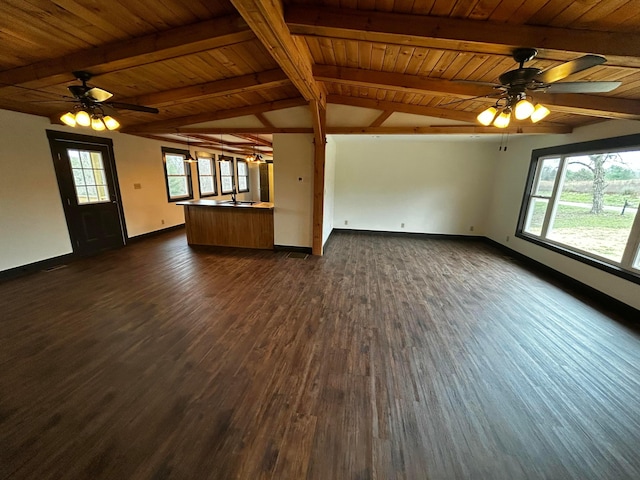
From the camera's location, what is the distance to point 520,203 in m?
5.39

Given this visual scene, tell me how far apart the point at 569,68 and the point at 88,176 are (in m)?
6.94

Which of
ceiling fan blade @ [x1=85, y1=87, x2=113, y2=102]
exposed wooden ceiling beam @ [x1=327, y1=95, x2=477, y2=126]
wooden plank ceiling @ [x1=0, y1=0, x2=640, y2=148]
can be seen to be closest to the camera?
wooden plank ceiling @ [x1=0, y1=0, x2=640, y2=148]

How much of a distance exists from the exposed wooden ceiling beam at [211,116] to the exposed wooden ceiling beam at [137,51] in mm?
2083

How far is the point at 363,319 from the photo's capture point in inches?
117

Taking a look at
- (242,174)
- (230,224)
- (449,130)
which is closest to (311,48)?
(449,130)

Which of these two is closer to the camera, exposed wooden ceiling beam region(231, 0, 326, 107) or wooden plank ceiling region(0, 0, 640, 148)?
exposed wooden ceiling beam region(231, 0, 326, 107)

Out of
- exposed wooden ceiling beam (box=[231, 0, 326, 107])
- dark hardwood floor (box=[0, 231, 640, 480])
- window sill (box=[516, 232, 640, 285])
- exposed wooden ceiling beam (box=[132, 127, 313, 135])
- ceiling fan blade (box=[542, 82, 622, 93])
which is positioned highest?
exposed wooden ceiling beam (box=[231, 0, 326, 107])

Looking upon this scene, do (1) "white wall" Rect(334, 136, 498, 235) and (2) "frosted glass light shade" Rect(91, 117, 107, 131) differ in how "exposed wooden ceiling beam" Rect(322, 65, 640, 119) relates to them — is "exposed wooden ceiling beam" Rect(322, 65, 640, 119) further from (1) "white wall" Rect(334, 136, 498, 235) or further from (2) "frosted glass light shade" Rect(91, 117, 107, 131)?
(1) "white wall" Rect(334, 136, 498, 235)

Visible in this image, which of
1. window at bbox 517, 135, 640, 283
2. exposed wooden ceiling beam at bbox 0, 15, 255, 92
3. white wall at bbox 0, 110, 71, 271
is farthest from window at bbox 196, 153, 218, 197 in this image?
window at bbox 517, 135, 640, 283

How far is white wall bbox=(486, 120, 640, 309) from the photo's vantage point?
340 centimetres

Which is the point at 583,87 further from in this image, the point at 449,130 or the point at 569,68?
the point at 449,130

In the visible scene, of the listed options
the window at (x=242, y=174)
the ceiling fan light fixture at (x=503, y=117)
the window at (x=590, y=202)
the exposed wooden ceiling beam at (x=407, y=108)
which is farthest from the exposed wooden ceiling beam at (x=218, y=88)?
the window at (x=242, y=174)

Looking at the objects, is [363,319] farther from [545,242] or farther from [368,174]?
[368,174]

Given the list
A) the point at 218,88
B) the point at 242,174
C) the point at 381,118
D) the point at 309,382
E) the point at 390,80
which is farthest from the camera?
the point at 242,174
